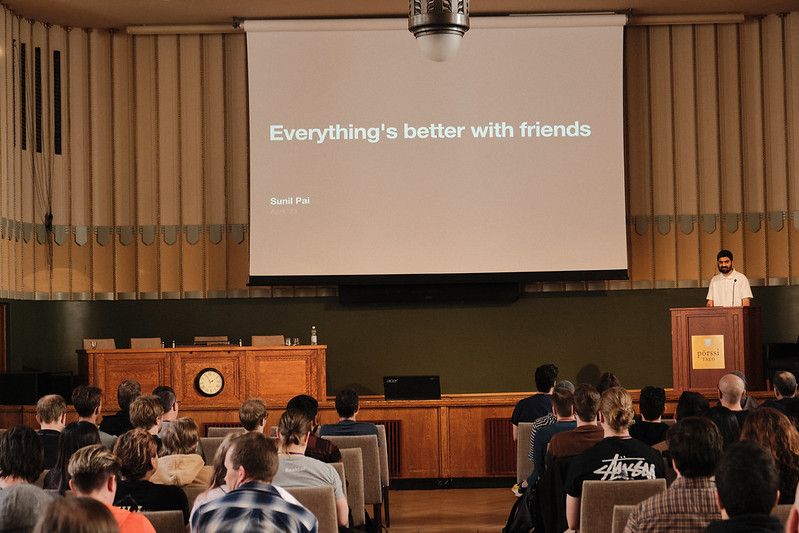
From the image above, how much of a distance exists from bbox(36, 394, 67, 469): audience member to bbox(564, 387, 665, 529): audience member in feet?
9.32

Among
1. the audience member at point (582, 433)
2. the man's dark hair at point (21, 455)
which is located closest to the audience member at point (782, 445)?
the audience member at point (582, 433)

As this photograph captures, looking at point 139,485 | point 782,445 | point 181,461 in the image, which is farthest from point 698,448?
point 181,461

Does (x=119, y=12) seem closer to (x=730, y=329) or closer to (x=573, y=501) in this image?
(x=730, y=329)

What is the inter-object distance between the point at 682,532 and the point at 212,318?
335 inches

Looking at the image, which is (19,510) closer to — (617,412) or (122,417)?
(617,412)

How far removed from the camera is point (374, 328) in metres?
11.7

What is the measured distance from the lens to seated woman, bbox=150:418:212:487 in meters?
5.02

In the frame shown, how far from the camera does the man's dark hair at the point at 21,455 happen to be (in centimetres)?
419

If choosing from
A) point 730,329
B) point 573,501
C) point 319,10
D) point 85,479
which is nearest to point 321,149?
point 319,10

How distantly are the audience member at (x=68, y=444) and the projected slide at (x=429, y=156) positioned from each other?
551 centimetres

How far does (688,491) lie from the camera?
3.74 metres

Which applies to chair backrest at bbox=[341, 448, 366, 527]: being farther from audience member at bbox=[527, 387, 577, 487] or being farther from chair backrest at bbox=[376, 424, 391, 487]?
chair backrest at bbox=[376, 424, 391, 487]

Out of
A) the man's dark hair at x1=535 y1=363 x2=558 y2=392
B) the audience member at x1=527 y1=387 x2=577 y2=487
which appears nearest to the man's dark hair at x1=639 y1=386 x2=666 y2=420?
the audience member at x1=527 y1=387 x2=577 y2=487

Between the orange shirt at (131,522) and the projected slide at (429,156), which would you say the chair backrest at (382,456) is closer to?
the projected slide at (429,156)
